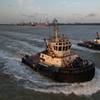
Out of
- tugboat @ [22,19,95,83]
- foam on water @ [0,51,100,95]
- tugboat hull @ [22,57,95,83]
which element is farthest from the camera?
tugboat @ [22,19,95,83]

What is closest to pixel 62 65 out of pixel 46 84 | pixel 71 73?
pixel 71 73

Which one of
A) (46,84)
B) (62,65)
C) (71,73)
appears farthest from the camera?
(62,65)

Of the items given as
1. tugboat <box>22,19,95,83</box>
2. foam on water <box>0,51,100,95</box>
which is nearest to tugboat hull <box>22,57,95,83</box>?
tugboat <box>22,19,95,83</box>

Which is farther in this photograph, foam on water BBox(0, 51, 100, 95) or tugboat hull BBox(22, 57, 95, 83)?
tugboat hull BBox(22, 57, 95, 83)

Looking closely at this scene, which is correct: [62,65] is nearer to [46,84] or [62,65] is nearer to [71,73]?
[71,73]

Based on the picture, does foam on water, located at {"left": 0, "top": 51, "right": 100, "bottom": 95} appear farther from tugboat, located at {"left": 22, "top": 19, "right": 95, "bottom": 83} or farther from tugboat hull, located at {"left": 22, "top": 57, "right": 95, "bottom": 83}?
tugboat, located at {"left": 22, "top": 19, "right": 95, "bottom": 83}

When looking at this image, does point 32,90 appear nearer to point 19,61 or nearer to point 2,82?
point 2,82
